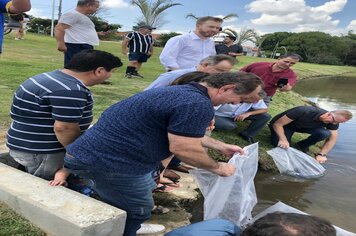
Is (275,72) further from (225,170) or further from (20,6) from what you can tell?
(20,6)

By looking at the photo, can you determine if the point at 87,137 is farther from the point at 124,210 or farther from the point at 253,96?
the point at 253,96

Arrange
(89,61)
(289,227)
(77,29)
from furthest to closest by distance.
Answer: (77,29) → (89,61) → (289,227)

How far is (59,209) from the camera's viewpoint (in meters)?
2.34

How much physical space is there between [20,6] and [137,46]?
699 centimetres

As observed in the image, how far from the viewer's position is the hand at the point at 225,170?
2633mm

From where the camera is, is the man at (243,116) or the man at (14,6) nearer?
the man at (14,6)

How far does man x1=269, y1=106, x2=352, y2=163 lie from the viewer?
581 cm

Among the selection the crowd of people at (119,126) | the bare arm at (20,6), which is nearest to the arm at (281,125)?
the crowd of people at (119,126)

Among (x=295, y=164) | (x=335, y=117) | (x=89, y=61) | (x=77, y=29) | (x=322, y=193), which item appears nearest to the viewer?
(x=89, y=61)

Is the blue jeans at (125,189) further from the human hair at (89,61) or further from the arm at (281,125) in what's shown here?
the arm at (281,125)

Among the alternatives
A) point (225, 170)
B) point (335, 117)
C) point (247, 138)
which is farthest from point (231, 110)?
point (225, 170)

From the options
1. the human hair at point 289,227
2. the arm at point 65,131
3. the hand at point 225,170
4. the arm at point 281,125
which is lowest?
the arm at point 281,125

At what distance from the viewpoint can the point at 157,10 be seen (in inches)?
1185

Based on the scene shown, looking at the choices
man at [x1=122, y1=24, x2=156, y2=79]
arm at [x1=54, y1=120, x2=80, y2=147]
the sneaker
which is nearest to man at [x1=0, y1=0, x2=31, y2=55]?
arm at [x1=54, y1=120, x2=80, y2=147]
